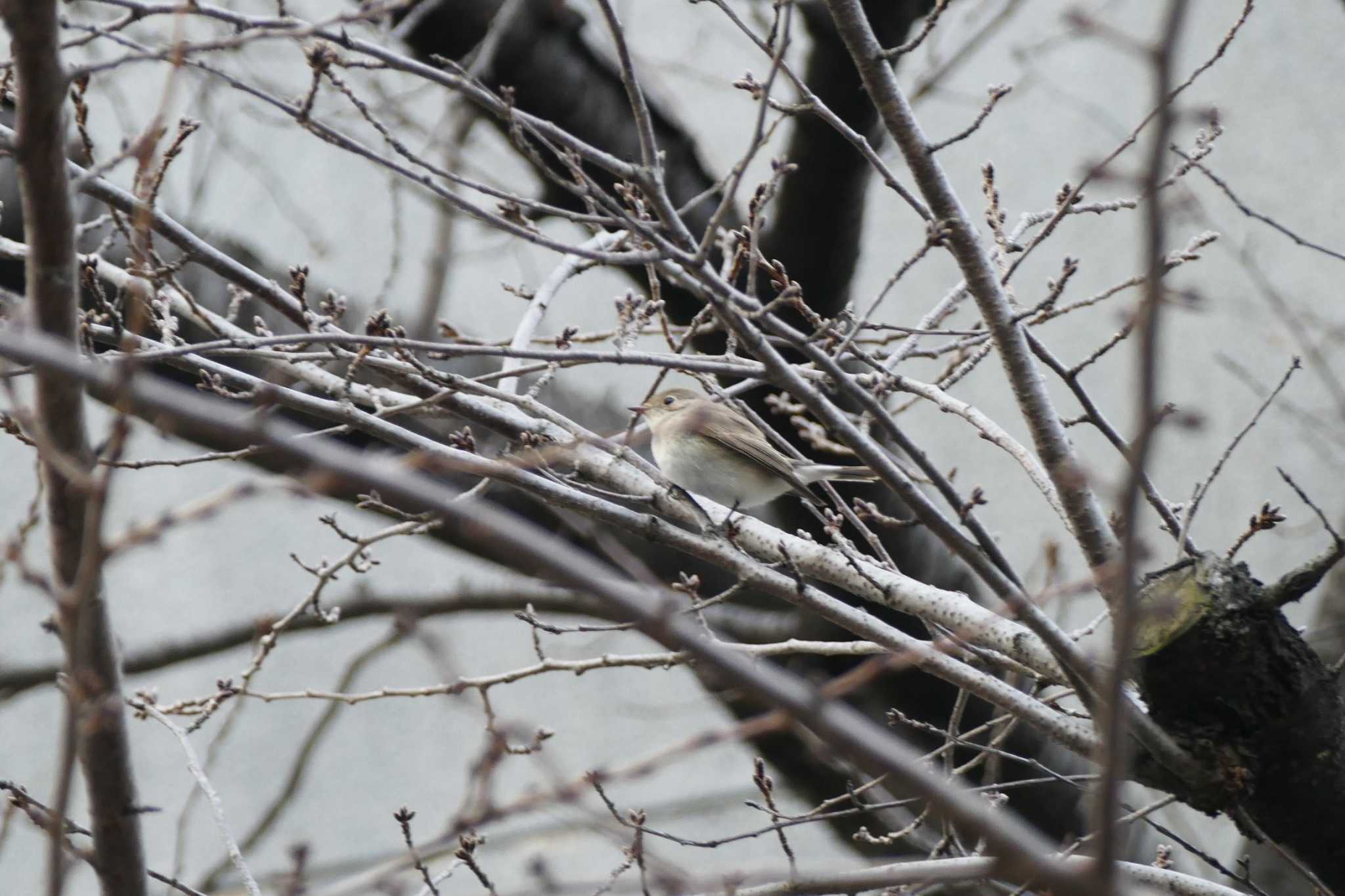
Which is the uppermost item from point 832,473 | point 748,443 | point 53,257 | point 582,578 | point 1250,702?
point 748,443

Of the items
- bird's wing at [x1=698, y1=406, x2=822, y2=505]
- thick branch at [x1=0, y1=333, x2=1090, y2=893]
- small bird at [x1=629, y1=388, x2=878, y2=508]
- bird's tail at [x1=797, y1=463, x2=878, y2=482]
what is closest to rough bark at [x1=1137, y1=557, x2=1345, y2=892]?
thick branch at [x1=0, y1=333, x2=1090, y2=893]

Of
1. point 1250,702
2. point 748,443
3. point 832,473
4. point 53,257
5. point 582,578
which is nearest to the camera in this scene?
point 582,578

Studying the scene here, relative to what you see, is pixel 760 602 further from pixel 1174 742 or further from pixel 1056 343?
pixel 1174 742

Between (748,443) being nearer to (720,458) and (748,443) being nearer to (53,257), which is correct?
(720,458)

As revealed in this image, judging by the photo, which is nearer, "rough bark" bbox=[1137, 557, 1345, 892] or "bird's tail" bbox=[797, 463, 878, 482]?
"rough bark" bbox=[1137, 557, 1345, 892]

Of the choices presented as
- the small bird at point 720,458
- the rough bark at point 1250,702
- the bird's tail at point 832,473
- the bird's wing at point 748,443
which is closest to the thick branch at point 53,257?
the rough bark at point 1250,702

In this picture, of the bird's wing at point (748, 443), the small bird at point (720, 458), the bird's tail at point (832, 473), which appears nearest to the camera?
the bird's tail at point (832, 473)

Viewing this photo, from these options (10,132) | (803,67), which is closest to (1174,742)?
(10,132)

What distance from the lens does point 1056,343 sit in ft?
19.7

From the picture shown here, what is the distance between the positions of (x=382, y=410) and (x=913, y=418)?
4507 millimetres

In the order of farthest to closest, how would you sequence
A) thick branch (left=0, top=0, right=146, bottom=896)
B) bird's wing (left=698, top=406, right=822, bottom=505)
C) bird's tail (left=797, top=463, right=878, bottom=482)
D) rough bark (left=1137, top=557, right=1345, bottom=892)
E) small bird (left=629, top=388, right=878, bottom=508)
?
1. small bird (left=629, top=388, right=878, bottom=508)
2. bird's wing (left=698, top=406, right=822, bottom=505)
3. bird's tail (left=797, top=463, right=878, bottom=482)
4. rough bark (left=1137, top=557, right=1345, bottom=892)
5. thick branch (left=0, top=0, right=146, bottom=896)

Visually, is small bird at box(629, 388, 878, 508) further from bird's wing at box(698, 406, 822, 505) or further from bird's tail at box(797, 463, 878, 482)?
bird's tail at box(797, 463, 878, 482)

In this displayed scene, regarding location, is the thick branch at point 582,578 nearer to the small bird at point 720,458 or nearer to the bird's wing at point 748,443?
the bird's wing at point 748,443

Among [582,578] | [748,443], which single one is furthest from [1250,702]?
[748,443]
